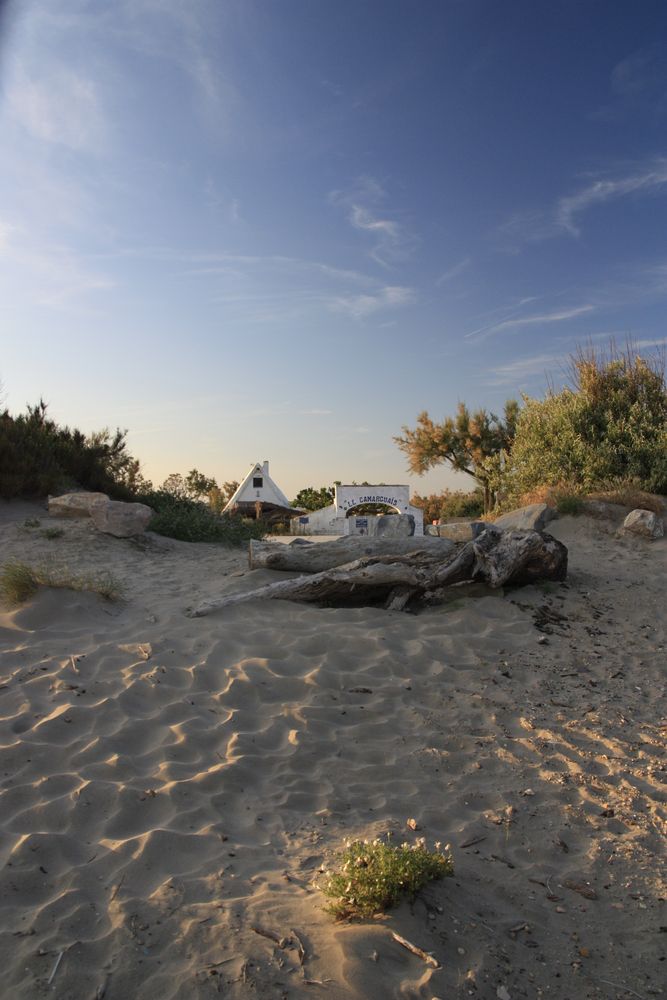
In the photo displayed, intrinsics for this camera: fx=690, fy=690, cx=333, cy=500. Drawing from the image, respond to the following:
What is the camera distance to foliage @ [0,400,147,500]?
1197cm

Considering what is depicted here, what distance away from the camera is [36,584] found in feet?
22.8

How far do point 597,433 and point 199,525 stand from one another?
8.09 metres

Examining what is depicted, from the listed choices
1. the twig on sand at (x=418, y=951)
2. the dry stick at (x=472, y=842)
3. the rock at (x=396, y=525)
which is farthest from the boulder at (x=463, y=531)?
the twig on sand at (x=418, y=951)

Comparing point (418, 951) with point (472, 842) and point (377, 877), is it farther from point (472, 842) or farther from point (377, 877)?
point (472, 842)

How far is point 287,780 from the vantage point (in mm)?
4109

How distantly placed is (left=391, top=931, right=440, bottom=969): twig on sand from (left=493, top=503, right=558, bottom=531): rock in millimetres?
8958

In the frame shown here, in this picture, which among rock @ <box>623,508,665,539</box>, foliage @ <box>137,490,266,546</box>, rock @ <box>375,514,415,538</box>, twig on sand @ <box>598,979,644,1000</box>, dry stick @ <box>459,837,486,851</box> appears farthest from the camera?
foliage @ <box>137,490,266,546</box>

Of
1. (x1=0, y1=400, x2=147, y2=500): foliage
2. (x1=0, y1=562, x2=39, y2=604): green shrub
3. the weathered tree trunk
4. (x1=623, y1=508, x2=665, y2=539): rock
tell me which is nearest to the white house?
(x1=0, y1=400, x2=147, y2=500): foliage

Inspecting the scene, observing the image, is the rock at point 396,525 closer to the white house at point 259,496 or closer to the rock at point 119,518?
the rock at point 119,518

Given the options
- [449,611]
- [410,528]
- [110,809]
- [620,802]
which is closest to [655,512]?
[410,528]

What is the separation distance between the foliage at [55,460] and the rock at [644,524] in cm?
912

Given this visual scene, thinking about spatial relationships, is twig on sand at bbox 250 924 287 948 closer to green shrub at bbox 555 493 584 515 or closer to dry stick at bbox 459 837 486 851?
dry stick at bbox 459 837 486 851

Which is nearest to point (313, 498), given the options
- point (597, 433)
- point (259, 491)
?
point (259, 491)

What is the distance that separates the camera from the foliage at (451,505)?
25359mm
